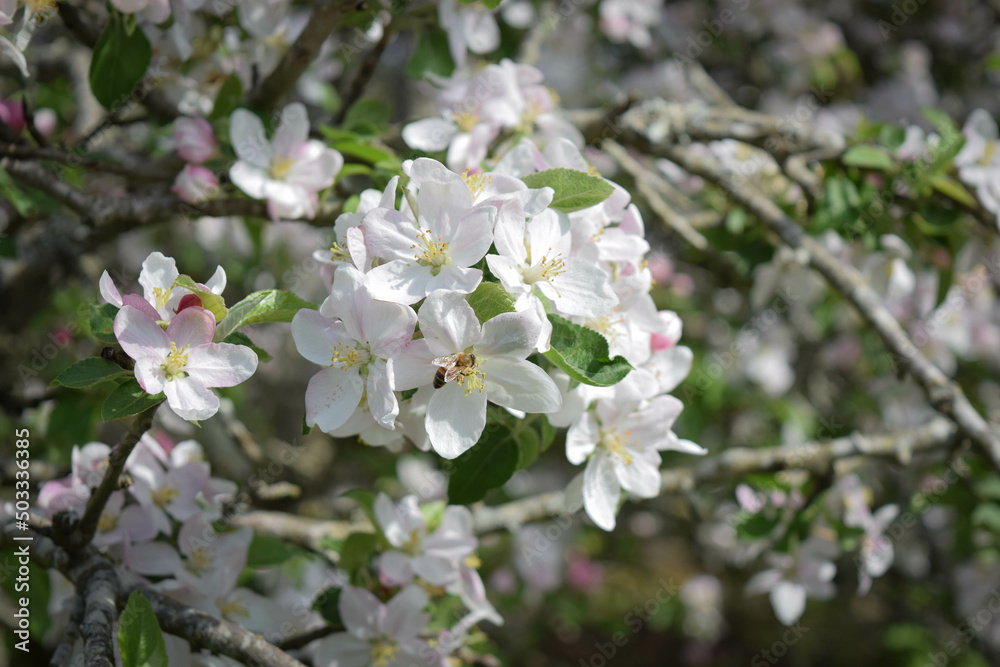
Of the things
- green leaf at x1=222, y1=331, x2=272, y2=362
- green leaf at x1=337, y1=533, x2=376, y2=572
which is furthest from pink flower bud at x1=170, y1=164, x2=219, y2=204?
green leaf at x1=337, y1=533, x2=376, y2=572

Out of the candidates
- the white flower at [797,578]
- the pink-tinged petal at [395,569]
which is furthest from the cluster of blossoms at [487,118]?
the white flower at [797,578]

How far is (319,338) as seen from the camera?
96 cm

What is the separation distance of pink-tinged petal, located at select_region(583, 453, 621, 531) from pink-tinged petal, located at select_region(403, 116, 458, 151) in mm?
660

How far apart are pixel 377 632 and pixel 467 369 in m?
0.65

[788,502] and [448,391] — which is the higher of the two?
[448,391]

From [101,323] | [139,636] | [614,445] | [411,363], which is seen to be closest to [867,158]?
[614,445]

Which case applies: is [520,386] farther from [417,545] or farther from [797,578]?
[797,578]

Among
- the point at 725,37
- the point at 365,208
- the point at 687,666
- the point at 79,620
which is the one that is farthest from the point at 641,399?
the point at 687,666

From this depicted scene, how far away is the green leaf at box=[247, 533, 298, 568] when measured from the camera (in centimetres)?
137

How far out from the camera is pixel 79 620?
1.11 m

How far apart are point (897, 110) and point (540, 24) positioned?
8.89 feet

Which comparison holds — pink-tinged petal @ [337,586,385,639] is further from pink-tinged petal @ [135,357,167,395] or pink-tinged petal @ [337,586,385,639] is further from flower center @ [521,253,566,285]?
flower center @ [521,253,566,285]

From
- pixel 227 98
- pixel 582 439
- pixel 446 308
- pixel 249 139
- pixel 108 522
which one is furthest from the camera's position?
pixel 227 98

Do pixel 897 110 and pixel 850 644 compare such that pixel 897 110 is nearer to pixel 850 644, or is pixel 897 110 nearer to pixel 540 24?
pixel 540 24
